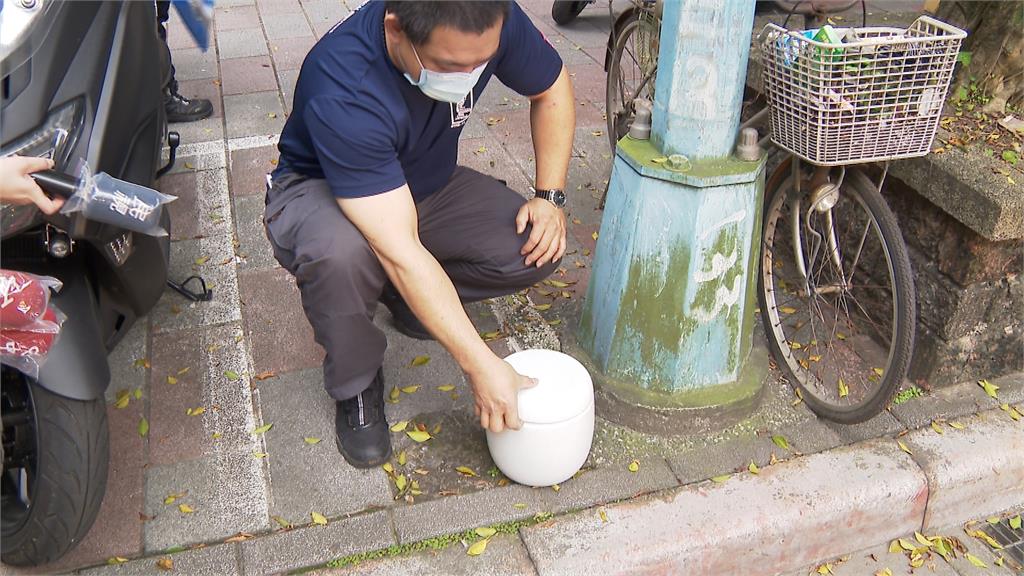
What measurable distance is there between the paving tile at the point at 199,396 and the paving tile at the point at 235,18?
12.6 feet

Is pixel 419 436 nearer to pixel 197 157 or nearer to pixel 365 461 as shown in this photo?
pixel 365 461

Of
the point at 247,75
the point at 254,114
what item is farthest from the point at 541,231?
the point at 247,75

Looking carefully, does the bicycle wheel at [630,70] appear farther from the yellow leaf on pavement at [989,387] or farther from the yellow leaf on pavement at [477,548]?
the yellow leaf on pavement at [477,548]

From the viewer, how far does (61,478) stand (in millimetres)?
1965

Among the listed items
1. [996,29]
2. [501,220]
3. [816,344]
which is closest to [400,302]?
[501,220]

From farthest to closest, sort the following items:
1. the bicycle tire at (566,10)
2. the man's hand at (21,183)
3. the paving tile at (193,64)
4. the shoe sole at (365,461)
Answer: the bicycle tire at (566,10) < the paving tile at (193,64) < the shoe sole at (365,461) < the man's hand at (21,183)

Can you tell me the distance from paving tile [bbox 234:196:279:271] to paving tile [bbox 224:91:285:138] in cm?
77

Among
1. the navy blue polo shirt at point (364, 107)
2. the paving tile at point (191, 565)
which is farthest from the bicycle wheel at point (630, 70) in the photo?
the paving tile at point (191, 565)

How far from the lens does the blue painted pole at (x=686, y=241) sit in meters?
2.23

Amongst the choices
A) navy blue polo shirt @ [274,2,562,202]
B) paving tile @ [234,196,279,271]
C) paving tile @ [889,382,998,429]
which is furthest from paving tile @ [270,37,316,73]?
paving tile @ [889,382,998,429]

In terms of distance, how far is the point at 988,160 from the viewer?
2506 millimetres

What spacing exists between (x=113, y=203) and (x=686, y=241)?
1.49 meters

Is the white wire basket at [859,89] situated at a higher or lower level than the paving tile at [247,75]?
higher

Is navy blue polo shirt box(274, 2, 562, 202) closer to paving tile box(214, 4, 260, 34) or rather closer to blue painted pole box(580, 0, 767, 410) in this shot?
blue painted pole box(580, 0, 767, 410)
